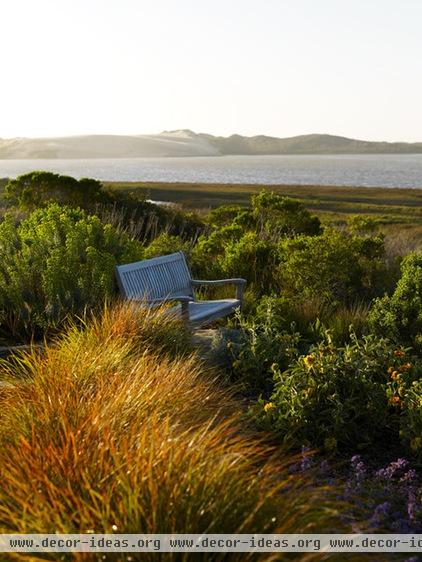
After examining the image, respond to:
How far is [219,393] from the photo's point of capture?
462cm

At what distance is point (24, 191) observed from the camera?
1853 centimetres

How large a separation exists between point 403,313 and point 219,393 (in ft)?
9.96

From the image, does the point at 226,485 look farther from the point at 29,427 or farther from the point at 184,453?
the point at 29,427

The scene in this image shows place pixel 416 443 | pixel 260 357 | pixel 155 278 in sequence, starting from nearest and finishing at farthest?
pixel 416 443 → pixel 260 357 → pixel 155 278

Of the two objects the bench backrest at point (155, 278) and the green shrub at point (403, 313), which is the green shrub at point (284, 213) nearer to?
the bench backrest at point (155, 278)

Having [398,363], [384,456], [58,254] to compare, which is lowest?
[384,456]

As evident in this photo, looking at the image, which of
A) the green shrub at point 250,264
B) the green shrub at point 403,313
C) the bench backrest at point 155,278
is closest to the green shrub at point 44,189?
the green shrub at point 250,264

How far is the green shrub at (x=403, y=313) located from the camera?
6.92m

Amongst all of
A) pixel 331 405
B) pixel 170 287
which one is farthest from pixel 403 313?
pixel 331 405

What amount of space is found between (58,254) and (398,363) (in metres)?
3.60

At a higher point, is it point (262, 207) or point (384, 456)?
point (262, 207)

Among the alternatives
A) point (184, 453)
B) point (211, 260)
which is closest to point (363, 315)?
point (211, 260)

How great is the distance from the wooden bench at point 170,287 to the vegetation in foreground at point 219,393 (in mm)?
266

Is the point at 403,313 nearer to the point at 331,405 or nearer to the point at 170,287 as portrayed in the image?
the point at 170,287
